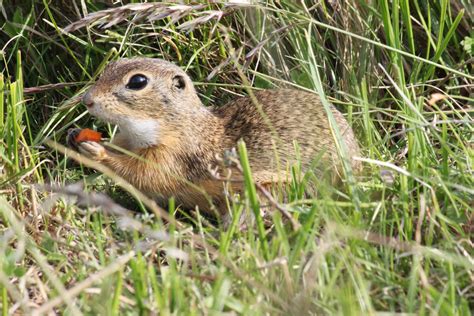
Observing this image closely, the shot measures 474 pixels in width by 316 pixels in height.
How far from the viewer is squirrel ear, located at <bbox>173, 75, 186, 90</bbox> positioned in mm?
4234

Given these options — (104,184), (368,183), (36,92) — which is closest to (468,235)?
(368,183)

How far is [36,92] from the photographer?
190 inches

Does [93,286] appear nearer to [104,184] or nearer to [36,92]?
[104,184]

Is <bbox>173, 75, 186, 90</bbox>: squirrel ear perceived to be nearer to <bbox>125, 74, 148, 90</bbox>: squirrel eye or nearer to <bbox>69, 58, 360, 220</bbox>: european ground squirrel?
<bbox>69, 58, 360, 220</bbox>: european ground squirrel

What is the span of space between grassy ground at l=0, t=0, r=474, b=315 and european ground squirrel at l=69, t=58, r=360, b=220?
162 millimetres

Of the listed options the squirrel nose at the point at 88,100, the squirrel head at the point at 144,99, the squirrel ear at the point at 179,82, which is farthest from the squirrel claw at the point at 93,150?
the squirrel ear at the point at 179,82

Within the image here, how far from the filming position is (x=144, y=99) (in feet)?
13.5

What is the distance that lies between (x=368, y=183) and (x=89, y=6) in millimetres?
2083

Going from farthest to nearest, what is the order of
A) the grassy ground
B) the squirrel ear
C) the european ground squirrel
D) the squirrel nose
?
1. the squirrel ear
2. the european ground squirrel
3. the squirrel nose
4. the grassy ground

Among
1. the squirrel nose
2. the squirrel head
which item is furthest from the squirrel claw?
the squirrel nose

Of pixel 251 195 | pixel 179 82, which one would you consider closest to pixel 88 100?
pixel 179 82

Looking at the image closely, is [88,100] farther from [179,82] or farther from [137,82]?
[179,82]

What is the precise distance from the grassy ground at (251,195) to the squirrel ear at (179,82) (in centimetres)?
24

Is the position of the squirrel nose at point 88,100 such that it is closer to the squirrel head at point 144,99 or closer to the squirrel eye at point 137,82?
the squirrel head at point 144,99
